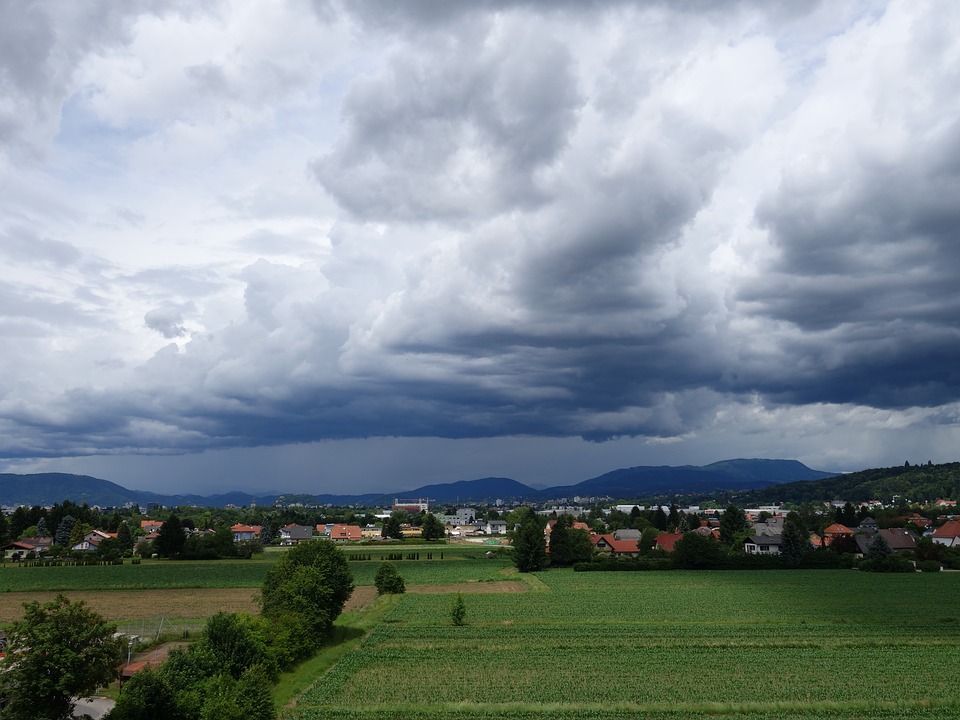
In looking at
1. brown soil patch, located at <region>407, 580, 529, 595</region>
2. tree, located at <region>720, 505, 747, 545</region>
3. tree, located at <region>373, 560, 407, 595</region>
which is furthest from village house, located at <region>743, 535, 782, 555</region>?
tree, located at <region>373, 560, 407, 595</region>

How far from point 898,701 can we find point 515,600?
34.7m

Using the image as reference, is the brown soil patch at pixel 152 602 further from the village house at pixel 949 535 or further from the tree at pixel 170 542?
the village house at pixel 949 535

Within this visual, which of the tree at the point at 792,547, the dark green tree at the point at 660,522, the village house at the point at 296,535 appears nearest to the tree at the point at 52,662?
the tree at the point at 792,547

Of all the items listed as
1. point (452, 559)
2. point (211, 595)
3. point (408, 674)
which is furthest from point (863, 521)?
point (408, 674)

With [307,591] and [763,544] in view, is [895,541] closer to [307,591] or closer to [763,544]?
[763,544]

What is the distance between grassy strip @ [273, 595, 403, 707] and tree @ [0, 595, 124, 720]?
7864mm

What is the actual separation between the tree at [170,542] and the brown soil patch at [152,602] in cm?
4267

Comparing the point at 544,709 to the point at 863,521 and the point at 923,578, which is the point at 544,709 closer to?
the point at 923,578

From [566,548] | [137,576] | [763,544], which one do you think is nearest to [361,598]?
[137,576]

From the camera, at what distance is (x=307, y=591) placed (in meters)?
42.8

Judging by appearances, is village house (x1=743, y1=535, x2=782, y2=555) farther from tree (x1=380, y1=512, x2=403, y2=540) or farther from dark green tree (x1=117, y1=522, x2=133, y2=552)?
dark green tree (x1=117, y1=522, x2=133, y2=552)

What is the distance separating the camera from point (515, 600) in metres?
60.4

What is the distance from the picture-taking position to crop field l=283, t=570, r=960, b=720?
2891cm

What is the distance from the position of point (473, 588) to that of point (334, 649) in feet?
103
